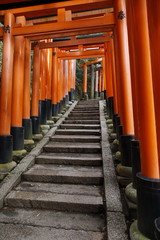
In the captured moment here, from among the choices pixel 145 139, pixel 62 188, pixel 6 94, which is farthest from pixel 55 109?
pixel 145 139

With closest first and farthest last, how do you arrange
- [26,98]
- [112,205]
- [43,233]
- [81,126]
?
[43,233] < [112,205] < [26,98] < [81,126]

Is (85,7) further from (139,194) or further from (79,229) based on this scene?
(79,229)

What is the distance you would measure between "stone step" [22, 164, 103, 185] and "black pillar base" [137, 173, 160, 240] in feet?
4.83

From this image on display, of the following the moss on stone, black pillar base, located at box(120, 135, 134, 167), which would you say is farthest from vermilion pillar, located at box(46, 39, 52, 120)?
the moss on stone

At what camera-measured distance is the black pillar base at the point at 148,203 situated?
5.52 feet

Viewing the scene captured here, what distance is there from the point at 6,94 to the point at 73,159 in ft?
7.23

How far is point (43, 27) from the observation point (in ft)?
12.8

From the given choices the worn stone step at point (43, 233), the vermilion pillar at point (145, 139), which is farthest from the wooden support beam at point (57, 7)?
the worn stone step at point (43, 233)

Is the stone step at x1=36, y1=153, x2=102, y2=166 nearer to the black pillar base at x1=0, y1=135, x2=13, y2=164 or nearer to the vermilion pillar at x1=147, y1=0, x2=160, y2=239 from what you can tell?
the black pillar base at x1=0, y1=135, x2=13, y2=164

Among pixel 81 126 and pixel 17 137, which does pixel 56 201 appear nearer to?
pixel 17 137

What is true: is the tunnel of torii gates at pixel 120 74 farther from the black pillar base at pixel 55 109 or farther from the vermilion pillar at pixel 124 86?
the black pillar base at pixel 55 109

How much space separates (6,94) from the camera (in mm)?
3906

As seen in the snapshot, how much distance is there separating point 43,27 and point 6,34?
0.91 meters

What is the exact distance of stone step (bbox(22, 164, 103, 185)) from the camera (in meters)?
3.27
